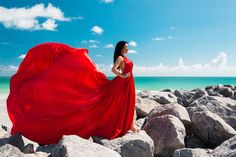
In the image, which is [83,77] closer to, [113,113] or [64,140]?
[113,113]

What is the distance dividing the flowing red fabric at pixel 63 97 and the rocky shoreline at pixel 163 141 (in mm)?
286

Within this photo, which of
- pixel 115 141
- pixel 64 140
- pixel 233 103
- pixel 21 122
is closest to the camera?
pixel 64 140

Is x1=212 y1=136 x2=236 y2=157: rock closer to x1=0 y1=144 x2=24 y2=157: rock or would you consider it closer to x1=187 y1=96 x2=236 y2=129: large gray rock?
x1=0 y1=144 x2=24 y2=157: rock

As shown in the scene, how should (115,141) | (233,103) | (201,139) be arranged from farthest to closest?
(233,103)
(201,139)
(115,141)

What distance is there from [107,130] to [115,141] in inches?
25.6

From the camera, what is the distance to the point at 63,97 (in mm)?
6422

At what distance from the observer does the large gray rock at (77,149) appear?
149 inches

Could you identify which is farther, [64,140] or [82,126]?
[82,126]

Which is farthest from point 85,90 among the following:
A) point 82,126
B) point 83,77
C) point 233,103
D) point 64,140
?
point 233,103

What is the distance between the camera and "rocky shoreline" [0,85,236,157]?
4.04m

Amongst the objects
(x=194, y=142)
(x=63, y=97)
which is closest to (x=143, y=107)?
(x=194, y=142)

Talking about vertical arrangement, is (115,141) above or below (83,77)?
below

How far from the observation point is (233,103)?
9898mm

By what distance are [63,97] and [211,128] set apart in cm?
299
